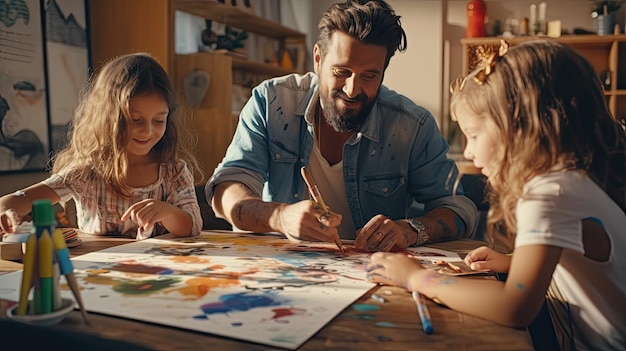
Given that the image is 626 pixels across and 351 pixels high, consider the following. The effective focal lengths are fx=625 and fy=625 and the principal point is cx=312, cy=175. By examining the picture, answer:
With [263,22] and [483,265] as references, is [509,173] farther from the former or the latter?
[263,22]

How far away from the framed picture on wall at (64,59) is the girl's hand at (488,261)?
2.07 metres

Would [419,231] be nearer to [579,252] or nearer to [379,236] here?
[379,236]

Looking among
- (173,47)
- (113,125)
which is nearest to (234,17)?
(173,47)

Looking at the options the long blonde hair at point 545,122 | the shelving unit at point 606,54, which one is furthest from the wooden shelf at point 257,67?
the long blonde hair at point 545,122

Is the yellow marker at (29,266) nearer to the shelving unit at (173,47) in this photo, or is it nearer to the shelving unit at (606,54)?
the shelving unit at (173,47)

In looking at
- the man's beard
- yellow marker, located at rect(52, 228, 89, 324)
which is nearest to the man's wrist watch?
the man's beard

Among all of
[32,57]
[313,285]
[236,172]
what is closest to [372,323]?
[313,285]

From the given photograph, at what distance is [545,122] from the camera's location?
96 centimetres

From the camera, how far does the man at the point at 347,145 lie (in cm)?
171

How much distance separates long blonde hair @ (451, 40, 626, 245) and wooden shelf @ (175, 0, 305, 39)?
255cm

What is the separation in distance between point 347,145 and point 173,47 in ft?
5.50

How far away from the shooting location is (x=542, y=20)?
458 cm

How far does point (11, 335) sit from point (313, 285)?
0.45m

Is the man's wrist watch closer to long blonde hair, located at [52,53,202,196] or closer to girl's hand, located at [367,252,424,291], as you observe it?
girl's hand, located at [367,252,424,291]
